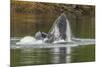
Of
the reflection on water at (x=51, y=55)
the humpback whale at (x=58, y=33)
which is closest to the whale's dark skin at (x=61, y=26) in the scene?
the humpback whale at (x=58, y=33)

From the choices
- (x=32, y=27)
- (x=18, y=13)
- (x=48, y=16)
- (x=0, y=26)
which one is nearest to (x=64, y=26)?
(x=48, y=16)

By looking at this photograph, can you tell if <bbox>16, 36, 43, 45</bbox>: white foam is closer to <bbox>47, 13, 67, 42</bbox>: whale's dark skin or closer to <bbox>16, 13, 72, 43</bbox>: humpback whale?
<bbox>16, 13, 72, 43</bbox>: humpback whale

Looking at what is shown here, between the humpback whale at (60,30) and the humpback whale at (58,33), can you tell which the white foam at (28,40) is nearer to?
the humpback whale at (58,33)

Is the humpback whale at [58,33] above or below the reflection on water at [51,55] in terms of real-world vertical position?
above

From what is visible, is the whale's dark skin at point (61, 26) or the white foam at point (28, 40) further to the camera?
the whale's dark skin at point (61, 26)

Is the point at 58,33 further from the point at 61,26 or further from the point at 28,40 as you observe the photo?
the point at 28,40

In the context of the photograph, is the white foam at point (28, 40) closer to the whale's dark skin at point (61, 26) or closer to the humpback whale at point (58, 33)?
the humpback whale at point (58, 33)

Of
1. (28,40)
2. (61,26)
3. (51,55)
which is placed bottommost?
(51,55)

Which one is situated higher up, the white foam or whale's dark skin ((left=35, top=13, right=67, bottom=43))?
whale's dark skin ((left=35, top=13, right=67, bottom=43))

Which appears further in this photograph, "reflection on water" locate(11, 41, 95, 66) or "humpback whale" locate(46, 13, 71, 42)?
"humpback whale" locate(46, 13, 71, 42)

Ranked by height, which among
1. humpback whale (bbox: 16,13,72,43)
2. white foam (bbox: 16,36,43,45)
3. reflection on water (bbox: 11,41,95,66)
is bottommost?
reflection on water (bbox: 11,41,95,66)

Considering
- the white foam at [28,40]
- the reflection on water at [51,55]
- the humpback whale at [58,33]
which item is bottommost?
the reflection on water at [51,55]

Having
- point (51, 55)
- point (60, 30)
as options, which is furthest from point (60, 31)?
point (51, 55)

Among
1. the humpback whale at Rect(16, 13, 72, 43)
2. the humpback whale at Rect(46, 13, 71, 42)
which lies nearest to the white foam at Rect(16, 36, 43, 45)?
the humpback whale at Rect(16, 13, 72, 43)
